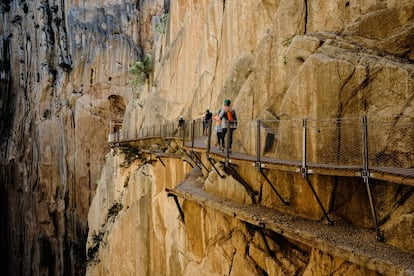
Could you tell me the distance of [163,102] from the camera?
21.5 meters

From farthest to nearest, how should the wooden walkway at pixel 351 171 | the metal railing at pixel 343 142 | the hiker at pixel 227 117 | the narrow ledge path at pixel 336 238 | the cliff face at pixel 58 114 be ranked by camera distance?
the cliff face at pixel 58 114 < the hiker at pixel 227 117 < the metal railing at pixel 343 142 < the narrow ledge path at pixel 336 238 < the wooden walkway at pixel 351 171

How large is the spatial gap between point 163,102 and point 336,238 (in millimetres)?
18072

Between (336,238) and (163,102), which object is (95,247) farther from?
(336,238)

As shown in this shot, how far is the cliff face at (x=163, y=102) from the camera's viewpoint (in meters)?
5.47

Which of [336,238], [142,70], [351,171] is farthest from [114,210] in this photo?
[351,171]

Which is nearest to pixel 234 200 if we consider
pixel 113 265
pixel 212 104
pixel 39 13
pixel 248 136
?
pixel 248 136

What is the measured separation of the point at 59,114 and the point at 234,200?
3587 cm

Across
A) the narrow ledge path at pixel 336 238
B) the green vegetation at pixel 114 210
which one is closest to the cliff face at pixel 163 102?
the green vegetation at pixel 114 210

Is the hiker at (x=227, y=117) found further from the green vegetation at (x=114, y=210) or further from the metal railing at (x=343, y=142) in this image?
the green vegetation at (x=114, y=210)

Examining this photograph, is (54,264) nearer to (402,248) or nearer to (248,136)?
(248,136)

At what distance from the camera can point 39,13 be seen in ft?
135

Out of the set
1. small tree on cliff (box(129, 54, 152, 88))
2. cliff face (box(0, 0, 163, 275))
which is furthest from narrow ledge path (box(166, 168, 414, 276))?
cliff face (box(0, 0, 163, 275))

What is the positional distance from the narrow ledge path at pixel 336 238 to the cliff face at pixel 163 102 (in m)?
0.29

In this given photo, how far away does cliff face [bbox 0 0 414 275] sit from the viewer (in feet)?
18.0
